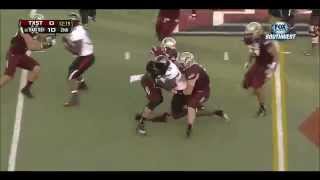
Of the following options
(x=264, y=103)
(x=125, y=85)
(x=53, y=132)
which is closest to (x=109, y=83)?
(x=125, y=85)

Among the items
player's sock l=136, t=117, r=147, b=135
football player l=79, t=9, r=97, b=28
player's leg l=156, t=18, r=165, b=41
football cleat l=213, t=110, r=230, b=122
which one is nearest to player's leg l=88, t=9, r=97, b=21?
football player l=79, t=9, r=97, b=28

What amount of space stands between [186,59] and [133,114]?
5.15 ft

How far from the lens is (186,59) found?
1944 cm

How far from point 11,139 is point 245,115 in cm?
439

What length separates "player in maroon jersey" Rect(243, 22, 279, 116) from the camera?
19.9 meters

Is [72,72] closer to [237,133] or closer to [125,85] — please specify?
[125,85]

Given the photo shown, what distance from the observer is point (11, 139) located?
19.6m

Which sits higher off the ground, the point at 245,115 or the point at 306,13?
the point at 306,13

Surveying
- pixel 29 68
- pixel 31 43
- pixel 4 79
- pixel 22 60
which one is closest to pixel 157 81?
pixel 29 68

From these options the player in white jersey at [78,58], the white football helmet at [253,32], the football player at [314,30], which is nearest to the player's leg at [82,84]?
the player in white jersey at [78,58]

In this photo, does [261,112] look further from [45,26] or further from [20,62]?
[20,62]

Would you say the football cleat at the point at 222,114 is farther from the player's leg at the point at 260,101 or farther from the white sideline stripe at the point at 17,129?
the white sideline stripe at the point at 17,129
